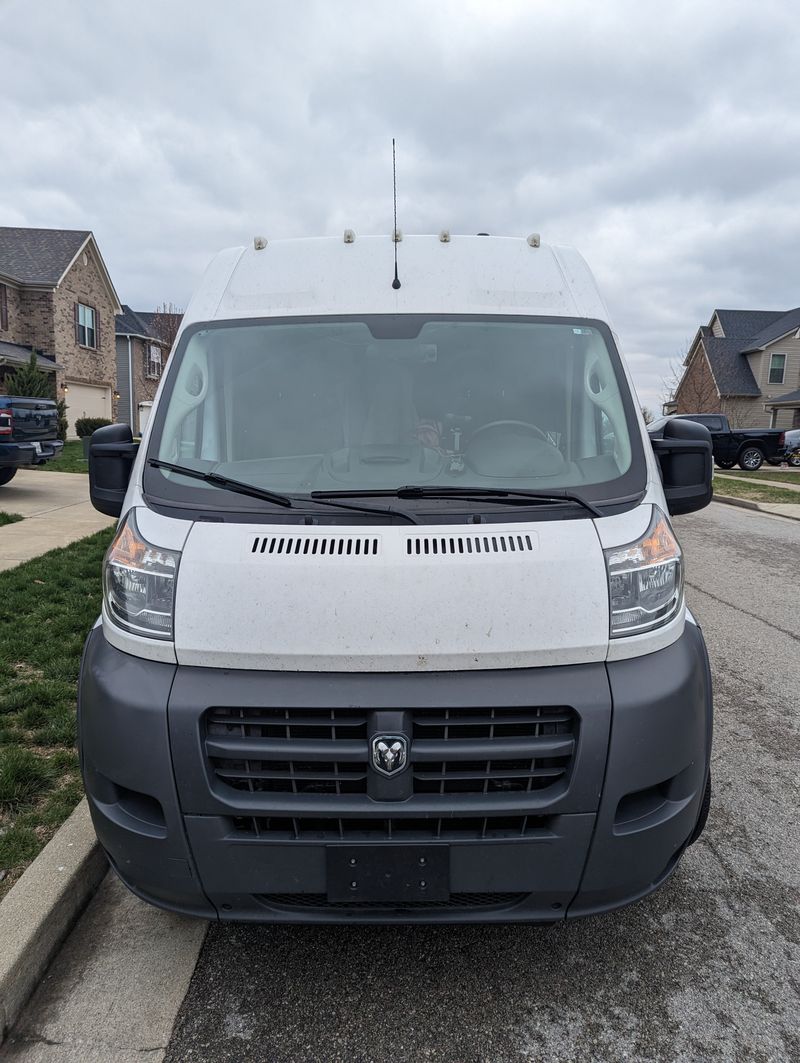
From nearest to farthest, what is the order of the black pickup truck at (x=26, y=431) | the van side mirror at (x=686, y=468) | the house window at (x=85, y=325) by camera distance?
the van side mirror at (x=686, y=468) → the black pickup truck at (x=26, y=431) → the house window at (x=85, y=325)

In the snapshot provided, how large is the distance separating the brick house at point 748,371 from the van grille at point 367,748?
1770 inches

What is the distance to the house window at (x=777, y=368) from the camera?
4531 cm

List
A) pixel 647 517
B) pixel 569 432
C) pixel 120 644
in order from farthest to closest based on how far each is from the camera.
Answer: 1. pixel 569 432
2. pixel 647 517
3. pixel 120 644

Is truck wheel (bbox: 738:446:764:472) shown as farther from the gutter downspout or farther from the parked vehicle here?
the gutter downspout

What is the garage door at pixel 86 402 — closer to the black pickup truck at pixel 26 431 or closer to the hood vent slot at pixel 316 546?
the black pickup truck at pixel 26 431

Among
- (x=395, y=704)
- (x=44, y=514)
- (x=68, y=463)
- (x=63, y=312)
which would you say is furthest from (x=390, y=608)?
(x=63, y=312)

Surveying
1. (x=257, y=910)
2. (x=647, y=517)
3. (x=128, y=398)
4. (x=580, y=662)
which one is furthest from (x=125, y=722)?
(x=128, y=398)

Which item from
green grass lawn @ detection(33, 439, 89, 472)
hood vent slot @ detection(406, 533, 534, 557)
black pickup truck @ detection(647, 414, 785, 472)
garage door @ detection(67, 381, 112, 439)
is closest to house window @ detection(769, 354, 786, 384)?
black pickup truck @ detection(647, 414, 785, 472)

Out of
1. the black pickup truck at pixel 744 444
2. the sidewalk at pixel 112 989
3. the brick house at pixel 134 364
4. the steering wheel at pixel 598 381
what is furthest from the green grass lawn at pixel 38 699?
the brick house at pixel 134 364

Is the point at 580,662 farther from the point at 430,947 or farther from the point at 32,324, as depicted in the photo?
the point at 32,324

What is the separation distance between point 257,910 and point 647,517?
5.60ft

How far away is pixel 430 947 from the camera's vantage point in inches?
106

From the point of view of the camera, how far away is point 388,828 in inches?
88.2

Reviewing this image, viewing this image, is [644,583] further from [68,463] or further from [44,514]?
[68,463]
